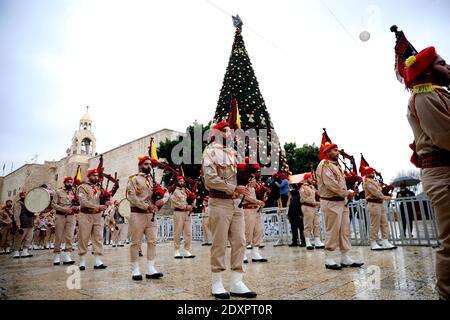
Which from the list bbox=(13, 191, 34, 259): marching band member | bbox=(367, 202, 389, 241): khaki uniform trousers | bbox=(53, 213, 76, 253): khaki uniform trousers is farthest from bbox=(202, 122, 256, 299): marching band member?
bbox=(13, 191, 34, 259): marching band member

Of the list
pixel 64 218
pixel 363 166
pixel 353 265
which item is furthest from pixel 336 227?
pixel 64 218

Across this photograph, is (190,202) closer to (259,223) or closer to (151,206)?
(259,223)

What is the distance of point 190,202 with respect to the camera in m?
8.79

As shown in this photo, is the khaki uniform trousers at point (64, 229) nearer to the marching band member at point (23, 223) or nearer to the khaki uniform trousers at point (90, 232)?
the khaki uniform trousers at point (90, 232)

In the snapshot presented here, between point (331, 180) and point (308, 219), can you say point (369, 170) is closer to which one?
point (308, 219)

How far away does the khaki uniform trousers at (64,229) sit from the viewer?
24.9 feet

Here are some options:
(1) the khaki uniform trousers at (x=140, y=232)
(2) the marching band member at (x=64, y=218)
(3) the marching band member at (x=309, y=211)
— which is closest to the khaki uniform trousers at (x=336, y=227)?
(1) the khaki uniform trousers at (x=140, y=232)

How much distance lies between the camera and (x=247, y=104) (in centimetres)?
1545

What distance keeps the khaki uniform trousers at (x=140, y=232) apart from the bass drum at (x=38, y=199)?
5.24m

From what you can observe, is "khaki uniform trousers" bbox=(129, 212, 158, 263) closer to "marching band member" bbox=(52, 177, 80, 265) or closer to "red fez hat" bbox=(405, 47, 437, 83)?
"marching band member" bbox=(52, 177, 80, 265)

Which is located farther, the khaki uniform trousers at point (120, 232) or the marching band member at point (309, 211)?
the khaki uniform trousers at point (120, 232)

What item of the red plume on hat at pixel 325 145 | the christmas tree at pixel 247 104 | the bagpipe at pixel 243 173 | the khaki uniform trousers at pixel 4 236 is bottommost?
the khaki uniform trousers at pixel 4 236

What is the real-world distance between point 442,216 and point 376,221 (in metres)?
5.06

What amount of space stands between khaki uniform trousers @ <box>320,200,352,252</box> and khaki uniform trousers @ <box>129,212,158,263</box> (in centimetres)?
309
